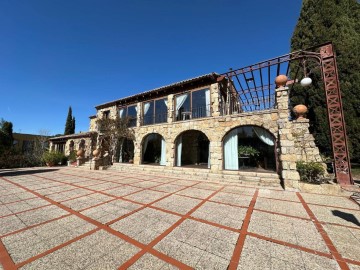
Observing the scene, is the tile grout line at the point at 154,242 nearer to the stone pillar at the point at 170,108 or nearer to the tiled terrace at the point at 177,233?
the tiled terrace at the point at 177,233

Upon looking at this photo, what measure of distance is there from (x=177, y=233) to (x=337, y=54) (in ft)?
55.2

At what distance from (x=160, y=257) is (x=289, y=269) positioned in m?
1.74

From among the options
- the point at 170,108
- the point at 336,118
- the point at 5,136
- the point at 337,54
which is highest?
the point at 337,54

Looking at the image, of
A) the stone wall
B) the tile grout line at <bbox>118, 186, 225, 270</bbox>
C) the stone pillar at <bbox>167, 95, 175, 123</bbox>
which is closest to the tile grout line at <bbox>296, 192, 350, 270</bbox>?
the tile grout line at <bbox>118, 186, 225, 270</bbox>

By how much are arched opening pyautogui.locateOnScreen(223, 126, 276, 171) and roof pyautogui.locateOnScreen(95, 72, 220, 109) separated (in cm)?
365

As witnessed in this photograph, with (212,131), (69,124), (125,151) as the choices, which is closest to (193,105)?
(212,131)

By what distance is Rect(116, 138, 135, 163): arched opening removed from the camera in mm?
13828

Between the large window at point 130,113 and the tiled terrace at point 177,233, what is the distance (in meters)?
9.13

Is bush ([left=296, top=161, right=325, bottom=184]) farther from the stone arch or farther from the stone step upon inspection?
the stone arch

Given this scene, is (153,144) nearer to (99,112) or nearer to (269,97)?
(99,112)

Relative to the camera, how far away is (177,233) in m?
3.00

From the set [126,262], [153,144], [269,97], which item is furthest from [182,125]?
[126,262]

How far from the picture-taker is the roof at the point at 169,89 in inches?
394

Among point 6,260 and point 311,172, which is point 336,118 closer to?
point 311,172
